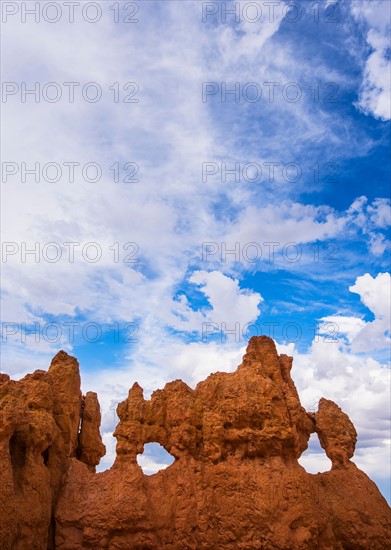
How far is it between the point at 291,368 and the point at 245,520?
719cm

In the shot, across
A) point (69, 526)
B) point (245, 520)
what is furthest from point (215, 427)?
point (69, 526)

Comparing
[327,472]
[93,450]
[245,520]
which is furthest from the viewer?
[93,450]

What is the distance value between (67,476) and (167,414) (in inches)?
181

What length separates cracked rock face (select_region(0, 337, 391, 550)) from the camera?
58.0 feet

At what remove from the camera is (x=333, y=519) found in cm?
2000

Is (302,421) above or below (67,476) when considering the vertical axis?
above

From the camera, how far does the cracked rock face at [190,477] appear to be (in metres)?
17.7

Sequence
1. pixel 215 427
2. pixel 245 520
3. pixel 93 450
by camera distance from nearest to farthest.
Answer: pixel 245 520, pixel 215 427, pixel 93 450

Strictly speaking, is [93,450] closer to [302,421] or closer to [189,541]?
[189,541]

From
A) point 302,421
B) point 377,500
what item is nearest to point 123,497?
point 302,421

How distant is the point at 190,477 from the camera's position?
19.2 metres

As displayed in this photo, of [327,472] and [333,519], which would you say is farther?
[327,472]

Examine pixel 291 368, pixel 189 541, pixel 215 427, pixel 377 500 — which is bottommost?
pixel 189 541

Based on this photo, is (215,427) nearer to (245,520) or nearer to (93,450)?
(245,520)
